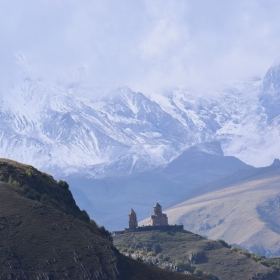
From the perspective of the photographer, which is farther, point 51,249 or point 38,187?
point 38,187

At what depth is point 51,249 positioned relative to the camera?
90438mm

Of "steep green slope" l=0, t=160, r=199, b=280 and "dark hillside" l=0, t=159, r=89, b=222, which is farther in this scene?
"dark hillside" l=0, t=159, r=89, b=222

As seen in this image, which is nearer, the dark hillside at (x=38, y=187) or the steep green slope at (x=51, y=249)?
the steep green slope at (x=51, y=249)

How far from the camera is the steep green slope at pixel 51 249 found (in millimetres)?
87188

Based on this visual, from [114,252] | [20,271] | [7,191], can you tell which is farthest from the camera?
[7,191]

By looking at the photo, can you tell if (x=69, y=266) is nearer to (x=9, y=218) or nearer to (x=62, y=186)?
(x=9, y=218)

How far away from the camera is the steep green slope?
8719cm

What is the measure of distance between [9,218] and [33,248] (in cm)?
615

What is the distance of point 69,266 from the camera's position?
291 ft

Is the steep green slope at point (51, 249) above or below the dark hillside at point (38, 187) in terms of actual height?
below

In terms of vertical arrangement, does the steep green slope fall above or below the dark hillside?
below

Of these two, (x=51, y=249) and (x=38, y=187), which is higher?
(x=38, y=187)

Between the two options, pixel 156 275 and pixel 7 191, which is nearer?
pixel 156 275

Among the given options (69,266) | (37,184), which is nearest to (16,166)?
(37,184)
